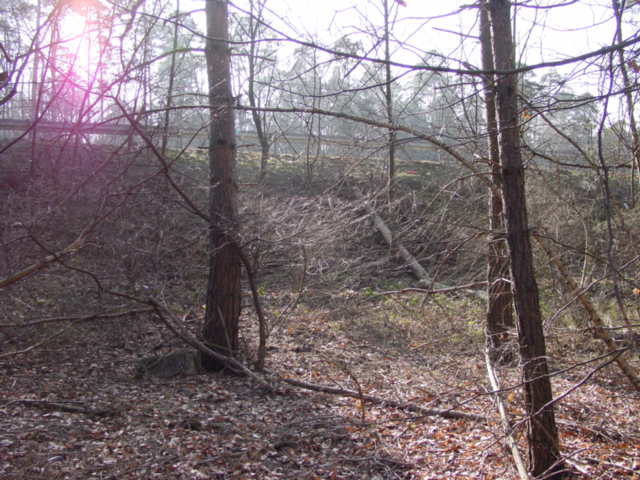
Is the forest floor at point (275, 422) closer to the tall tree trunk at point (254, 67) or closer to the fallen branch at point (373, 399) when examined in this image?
the fallen branch at point (373, 399)

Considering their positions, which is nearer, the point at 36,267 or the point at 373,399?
the point at 36,267

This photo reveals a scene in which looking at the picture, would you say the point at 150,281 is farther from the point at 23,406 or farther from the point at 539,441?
the point at 539,441

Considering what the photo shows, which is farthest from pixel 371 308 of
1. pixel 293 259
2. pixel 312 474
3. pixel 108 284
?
pixel 312 474

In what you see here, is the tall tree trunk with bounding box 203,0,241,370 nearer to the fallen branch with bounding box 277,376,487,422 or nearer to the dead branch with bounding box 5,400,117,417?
the fallen branch with bounding box 277,376,487,422

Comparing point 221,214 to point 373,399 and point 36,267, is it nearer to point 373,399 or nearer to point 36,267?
point 36,267

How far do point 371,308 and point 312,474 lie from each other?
5.98 meters

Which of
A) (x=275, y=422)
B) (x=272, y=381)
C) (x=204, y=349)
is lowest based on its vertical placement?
(x=275, y=422)

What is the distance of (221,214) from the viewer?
6266 millimetres

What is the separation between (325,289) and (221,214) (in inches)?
160

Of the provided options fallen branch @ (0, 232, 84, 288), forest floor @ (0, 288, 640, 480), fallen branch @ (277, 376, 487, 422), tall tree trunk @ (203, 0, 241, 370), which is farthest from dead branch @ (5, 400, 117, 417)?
fallen branch @ (277, 376, 487, 422)

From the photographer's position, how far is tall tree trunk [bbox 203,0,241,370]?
249 inches

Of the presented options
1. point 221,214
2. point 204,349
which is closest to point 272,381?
point 204,349

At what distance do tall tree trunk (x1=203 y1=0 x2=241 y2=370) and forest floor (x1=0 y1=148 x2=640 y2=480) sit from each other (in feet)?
0.96

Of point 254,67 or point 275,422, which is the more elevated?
point 254,67
